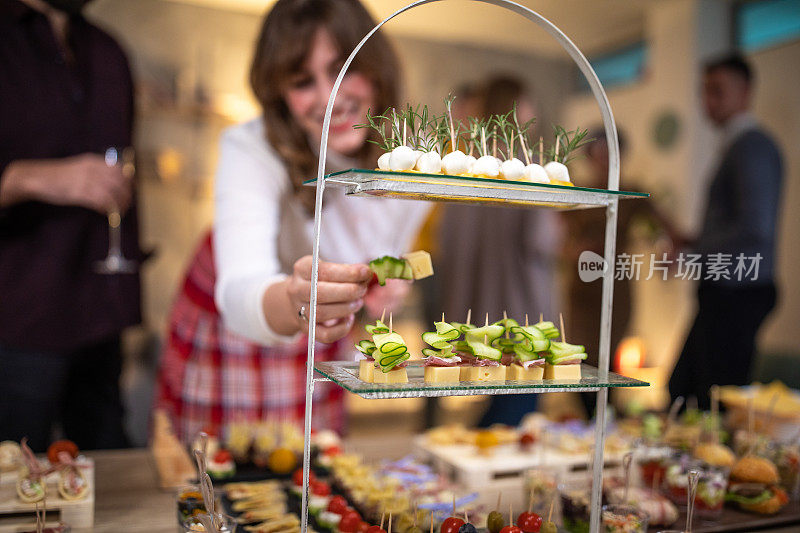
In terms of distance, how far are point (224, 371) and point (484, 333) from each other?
4.51 feet

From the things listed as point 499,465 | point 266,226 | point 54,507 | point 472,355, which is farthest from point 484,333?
point 54,507

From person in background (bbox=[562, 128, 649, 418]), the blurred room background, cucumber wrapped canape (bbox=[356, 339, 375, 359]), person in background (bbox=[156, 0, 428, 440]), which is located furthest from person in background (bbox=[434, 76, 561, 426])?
cucumber wrapped canape (bbox=[356, 339, 375, 359])

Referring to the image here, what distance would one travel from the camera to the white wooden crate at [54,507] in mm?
1420

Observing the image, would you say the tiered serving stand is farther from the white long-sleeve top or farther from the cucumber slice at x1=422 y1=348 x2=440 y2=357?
the white long-sleeve top

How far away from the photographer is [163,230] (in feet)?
13.8

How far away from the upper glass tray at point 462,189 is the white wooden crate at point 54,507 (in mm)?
889

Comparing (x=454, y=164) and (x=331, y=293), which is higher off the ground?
(x=454, y=164)

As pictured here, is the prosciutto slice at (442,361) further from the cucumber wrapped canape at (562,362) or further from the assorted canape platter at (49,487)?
the assorted canape platter at (49,487)

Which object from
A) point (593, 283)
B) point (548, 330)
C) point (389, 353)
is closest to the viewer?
point (389, 353)

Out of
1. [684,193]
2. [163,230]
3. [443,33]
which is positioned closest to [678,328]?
[684,193]

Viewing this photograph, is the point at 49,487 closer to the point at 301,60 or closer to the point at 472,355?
the point at 472,355

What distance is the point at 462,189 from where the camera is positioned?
1.17 metres

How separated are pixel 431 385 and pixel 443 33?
157 inches

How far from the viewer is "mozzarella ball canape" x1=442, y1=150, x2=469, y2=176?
1.21 meters
